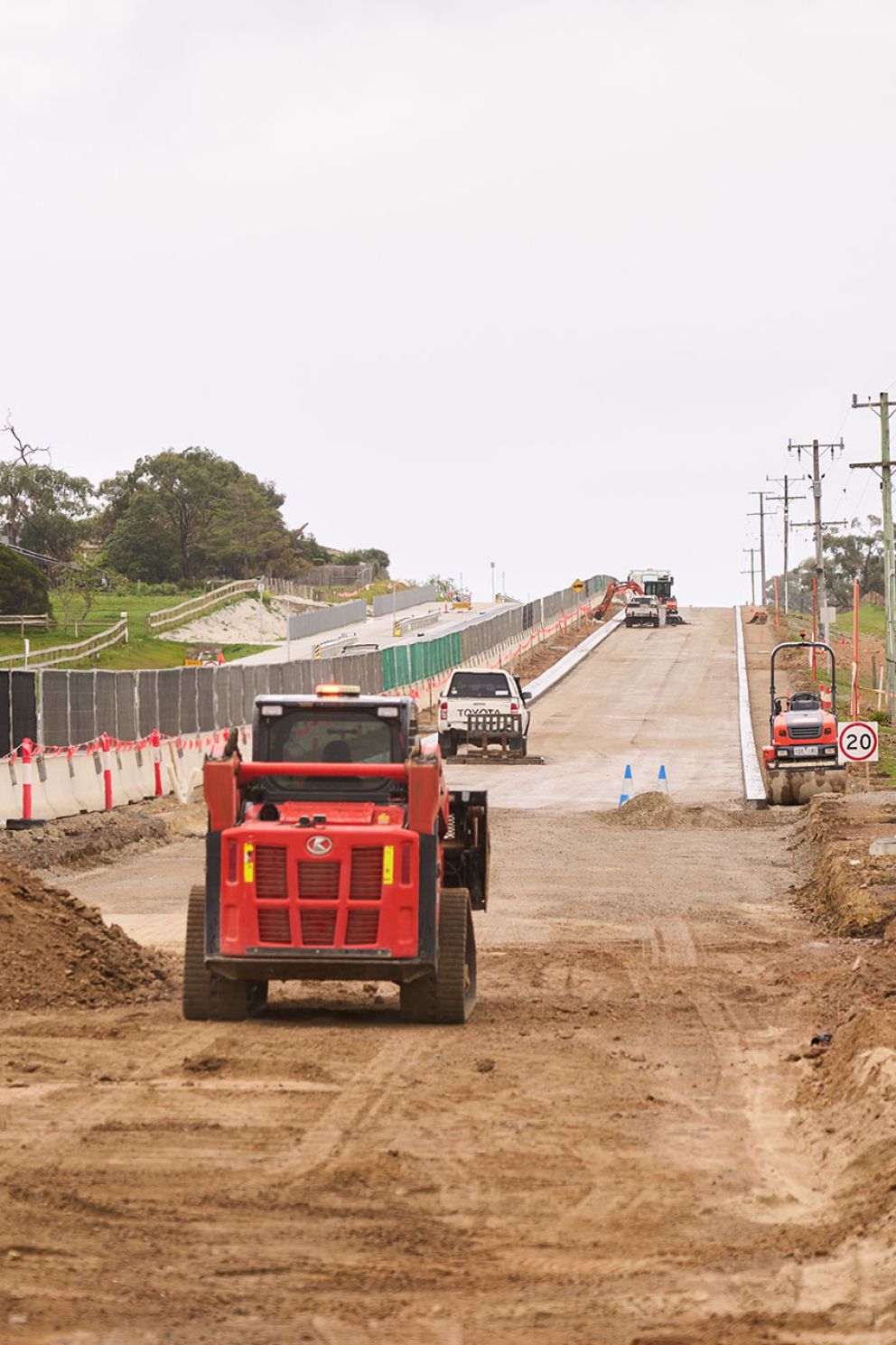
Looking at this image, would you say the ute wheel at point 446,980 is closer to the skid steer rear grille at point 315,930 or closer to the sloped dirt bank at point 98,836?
the skid steer rear grille at point 315,930

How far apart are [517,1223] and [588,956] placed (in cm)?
867

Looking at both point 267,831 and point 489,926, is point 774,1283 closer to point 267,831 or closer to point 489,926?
point 267,831

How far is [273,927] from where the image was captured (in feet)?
39.3

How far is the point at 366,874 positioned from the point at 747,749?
36.9 meters

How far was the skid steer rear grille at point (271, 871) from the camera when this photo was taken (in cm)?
1193

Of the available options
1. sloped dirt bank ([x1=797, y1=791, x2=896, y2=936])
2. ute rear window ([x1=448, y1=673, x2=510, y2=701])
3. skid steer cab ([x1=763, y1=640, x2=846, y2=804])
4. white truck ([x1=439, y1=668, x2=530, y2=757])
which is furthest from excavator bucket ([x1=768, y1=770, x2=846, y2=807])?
ute rear window ([x1=448, y1=673, x2=510, y2=701])

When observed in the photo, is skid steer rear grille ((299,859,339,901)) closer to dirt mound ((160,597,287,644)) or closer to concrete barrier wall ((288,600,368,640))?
dirt mound ((160,597,287,644))

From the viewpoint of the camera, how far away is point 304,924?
1195 centimetres

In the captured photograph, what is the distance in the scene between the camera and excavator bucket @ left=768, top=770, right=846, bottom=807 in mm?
35281

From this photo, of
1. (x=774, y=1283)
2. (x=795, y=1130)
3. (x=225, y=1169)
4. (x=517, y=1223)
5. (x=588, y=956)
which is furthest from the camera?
(x=588, y=956)

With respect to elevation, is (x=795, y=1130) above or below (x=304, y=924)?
below

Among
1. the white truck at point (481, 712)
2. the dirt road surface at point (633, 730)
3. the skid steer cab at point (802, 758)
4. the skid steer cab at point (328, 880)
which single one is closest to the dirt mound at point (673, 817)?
the skid steer cab at point (802, 758)

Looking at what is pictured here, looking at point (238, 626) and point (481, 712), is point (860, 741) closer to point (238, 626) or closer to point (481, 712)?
point (481, 712)

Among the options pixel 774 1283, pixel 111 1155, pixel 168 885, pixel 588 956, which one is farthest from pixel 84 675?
pixel 774 1283
